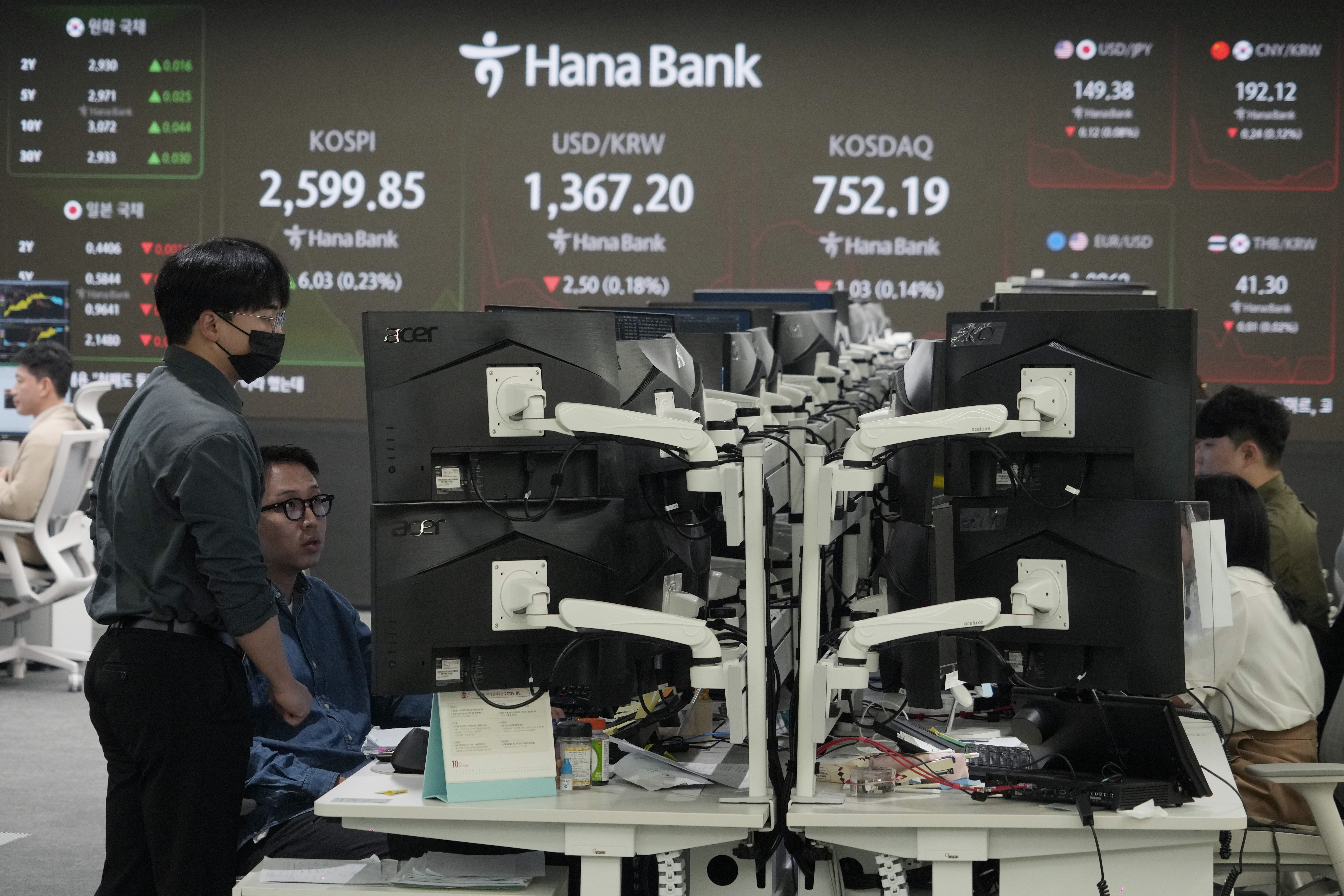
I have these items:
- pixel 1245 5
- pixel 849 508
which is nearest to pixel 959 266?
pixel 1245 5

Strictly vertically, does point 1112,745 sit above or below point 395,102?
below

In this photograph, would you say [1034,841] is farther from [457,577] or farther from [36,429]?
[36,429]

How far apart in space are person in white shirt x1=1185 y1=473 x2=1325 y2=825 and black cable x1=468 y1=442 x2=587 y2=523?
4.66 feet

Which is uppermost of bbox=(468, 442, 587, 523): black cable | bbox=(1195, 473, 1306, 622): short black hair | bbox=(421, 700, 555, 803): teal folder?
bbox=(468, 442, 587, 523): black cable

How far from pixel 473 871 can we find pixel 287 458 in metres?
1.11

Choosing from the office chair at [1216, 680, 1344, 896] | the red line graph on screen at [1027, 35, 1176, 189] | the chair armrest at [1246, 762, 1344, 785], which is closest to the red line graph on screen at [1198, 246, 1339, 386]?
the red line graph on screen at [1027, 35, 1176, 189]

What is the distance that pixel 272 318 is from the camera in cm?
257

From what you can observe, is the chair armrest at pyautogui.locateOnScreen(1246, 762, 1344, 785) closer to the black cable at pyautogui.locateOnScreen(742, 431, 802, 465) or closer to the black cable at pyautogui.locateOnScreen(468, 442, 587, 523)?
the black cable at pyautogui.locateOnScreen(742, 431, 802, 465)

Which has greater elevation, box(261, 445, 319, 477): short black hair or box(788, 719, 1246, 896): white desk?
box(261, 445, 319, 477): short black hair

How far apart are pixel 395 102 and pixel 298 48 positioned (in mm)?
523

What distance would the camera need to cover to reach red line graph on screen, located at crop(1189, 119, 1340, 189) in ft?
20.5

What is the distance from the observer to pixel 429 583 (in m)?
2.18

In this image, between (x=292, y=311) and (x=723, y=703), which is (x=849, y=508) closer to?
(x=723, y=703)

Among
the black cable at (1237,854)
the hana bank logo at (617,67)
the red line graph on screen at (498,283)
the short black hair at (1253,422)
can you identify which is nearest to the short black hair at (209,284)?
the black cable at (1237,854)
